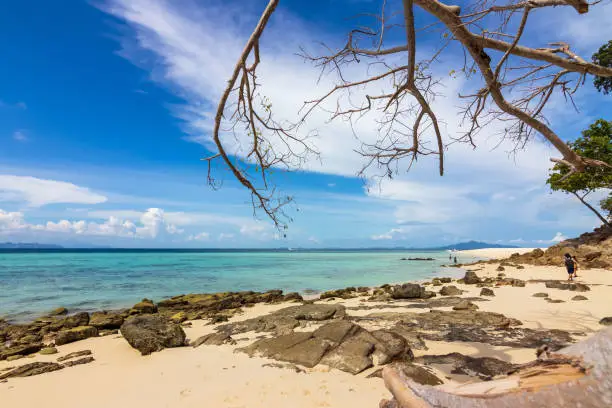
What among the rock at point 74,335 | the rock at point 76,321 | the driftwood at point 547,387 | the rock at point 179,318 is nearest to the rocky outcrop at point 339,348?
the driftwood at point 547,387

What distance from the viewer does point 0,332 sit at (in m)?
11.4

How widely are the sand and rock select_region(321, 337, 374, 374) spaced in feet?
0.52

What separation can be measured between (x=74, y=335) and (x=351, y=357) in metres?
9.06

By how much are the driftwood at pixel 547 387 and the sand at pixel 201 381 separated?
7.43ft

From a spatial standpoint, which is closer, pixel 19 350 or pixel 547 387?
pixel 547 387

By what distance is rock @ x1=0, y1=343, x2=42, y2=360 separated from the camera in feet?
27.3

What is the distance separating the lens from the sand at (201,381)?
4.47 meters

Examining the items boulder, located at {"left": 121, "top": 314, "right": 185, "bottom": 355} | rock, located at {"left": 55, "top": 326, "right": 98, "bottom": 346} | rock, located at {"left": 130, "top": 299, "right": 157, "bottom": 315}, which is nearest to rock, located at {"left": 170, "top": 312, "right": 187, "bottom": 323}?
rock, located at {"left": 130, "top": 299, "right": 157, "bottom": 315}

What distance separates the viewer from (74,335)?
9820 millimetres

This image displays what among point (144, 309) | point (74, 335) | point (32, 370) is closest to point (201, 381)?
point (32, 370)

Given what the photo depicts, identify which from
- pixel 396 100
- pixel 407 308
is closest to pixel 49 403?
pixel 396 100

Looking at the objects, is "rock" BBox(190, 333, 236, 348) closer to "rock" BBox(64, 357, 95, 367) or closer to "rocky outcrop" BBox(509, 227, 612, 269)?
"rock" BBox(64, 357, 95, 367)

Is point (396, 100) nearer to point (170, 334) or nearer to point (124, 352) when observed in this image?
point (170, 334)

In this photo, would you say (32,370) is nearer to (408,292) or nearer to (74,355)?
(74,355)
